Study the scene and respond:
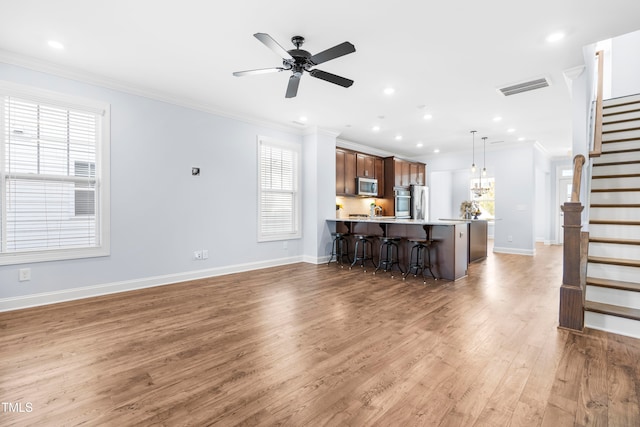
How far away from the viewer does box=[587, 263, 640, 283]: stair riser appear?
2986 mm

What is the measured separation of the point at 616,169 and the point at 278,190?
5.23 meters

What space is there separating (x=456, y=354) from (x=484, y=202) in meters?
9.79

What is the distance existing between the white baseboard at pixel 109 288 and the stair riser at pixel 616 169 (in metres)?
5.40

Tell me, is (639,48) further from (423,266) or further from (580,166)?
(423,266)

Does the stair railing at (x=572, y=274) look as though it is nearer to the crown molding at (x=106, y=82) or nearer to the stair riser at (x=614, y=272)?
the stair riser at (x=614, y=272)

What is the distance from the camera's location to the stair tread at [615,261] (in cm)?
296

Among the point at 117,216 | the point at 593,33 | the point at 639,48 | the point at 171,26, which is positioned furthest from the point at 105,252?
the point at 639,48

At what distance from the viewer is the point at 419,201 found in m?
9.01

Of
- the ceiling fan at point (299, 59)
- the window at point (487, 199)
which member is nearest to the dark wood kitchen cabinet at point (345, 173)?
the ceiling fan at point (299, 59)

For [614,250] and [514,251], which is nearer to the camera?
[614,250]

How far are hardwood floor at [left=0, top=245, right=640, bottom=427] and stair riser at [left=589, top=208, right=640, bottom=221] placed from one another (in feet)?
3.82

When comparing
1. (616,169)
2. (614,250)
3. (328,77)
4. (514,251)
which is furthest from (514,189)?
(328,77)

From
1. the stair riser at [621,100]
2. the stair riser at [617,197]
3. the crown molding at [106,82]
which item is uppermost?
the stair riser at [621,100]

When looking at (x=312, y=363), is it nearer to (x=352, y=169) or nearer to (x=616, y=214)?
(x=616, y=214)
